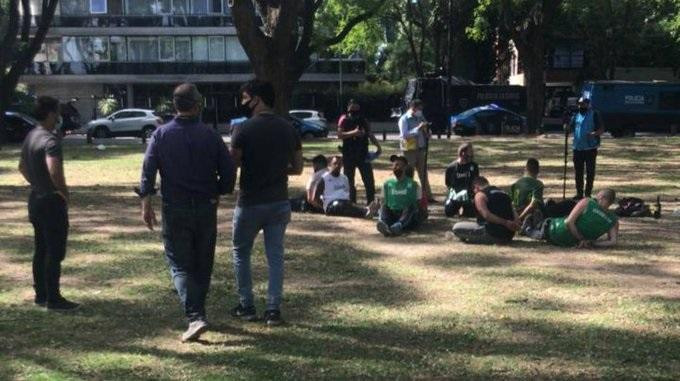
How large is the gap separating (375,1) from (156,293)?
21731 millimetres

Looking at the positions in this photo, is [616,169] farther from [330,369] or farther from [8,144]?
[8,144]

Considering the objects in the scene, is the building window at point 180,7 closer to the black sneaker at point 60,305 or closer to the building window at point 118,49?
the building window at point 118,49

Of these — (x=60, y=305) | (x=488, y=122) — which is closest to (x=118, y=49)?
(x=488, y=122)

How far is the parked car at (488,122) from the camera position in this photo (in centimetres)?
3941

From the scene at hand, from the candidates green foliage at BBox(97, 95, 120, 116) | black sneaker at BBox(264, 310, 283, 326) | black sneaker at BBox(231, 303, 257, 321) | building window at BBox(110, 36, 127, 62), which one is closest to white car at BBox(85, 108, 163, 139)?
green foliage at BBox(97, 95, 120, 116)

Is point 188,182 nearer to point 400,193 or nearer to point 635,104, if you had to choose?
point 400,193

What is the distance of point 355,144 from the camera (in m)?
11.9

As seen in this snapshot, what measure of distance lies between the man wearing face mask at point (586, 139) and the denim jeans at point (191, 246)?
8.38 metres

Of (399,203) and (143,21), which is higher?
(143,21)

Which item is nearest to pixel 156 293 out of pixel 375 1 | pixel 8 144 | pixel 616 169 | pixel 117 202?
pixel 117 202

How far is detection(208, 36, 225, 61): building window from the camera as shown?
5641 cm

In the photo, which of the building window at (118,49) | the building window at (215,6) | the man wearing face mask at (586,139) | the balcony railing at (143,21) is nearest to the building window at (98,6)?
the balcony railing at (143,21)

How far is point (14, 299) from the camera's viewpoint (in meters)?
6.80

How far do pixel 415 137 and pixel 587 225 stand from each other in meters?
4.09
